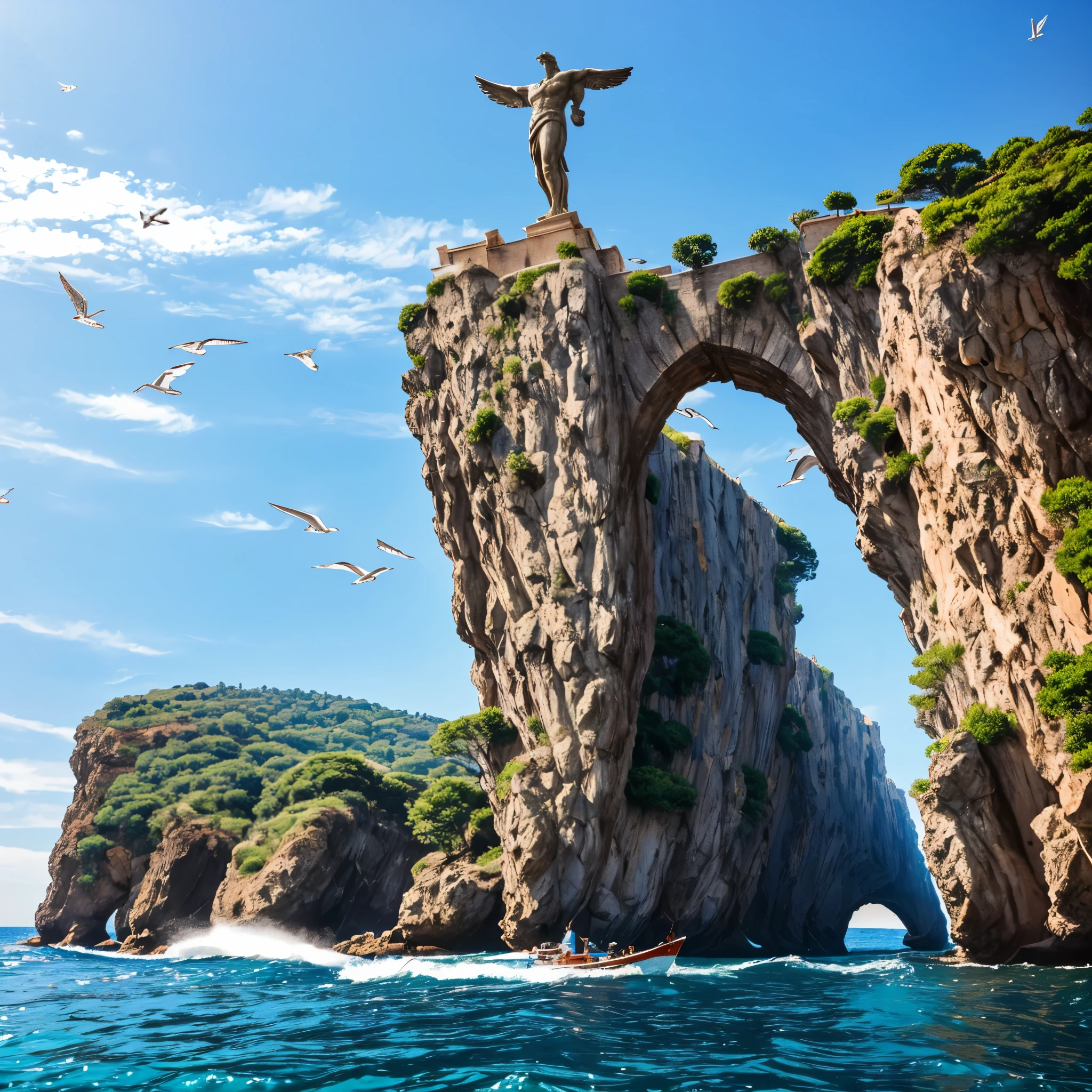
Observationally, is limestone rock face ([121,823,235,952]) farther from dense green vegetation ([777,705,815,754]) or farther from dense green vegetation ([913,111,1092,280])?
dense green vegetation ([913,111,1092,280])

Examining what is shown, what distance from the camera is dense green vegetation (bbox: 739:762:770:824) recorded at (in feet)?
154

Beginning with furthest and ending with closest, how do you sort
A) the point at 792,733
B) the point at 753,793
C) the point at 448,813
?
the point at 792,733, the point at 753,793, the point at 448,813

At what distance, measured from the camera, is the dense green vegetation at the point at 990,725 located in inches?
991

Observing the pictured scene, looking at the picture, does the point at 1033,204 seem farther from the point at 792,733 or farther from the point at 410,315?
the point at 792,733

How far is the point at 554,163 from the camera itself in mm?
39281

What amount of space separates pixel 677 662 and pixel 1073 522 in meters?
22.1

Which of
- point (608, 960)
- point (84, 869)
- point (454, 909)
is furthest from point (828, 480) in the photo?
point (84, 869)

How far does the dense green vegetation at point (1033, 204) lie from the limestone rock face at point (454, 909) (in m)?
31.5

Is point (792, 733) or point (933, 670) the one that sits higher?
point (792, 733)

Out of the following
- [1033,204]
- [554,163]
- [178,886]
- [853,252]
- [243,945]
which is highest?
[554,163]

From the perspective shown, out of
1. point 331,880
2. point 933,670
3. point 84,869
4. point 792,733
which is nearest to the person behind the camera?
point 933,670

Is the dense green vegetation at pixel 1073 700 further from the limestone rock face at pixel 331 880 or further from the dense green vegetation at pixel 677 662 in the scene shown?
the limestone rock face at pixel 331 880

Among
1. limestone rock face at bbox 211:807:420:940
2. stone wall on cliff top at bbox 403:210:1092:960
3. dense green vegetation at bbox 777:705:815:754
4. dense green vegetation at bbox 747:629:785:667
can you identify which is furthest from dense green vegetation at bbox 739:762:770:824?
limestone rock face at bbox 211:807:420:940

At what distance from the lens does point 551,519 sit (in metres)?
36.1
